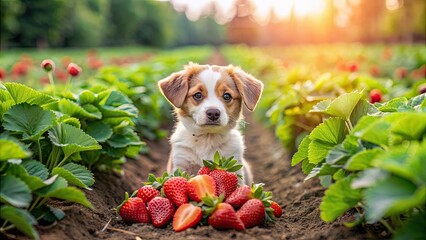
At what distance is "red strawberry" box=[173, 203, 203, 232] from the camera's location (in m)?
3.52

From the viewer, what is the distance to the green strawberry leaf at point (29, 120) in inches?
139

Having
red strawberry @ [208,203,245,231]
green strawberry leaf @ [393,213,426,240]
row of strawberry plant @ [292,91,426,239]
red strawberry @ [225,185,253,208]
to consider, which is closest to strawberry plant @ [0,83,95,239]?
red strawberry @ [208,203,245,231]

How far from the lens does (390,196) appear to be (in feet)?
7.55

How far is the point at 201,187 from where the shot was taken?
3666 millimetres

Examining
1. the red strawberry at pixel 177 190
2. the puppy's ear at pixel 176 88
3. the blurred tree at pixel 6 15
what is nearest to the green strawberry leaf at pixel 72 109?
the puppy's ear at pixel 176 88

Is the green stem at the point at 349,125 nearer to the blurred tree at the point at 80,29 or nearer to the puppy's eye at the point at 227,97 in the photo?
the puppy's eye at the point at 227,97

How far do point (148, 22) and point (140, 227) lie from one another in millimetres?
83981

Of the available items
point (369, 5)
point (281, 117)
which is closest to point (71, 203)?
point (281, 117)

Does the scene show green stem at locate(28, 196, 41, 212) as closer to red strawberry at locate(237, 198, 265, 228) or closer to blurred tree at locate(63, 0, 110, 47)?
red strawberry at locate(237, 198, 265, 228)

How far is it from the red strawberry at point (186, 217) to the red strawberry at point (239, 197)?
0.26 metres

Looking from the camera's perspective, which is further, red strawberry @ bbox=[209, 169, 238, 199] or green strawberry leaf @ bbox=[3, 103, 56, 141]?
red strawberry @ bbox=[209, 169, 238, 199]

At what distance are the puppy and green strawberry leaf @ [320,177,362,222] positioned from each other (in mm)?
1688

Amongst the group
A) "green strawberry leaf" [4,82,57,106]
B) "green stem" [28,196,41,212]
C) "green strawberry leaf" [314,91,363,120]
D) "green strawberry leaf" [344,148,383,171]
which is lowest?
"green stem" [28,196,41,212]

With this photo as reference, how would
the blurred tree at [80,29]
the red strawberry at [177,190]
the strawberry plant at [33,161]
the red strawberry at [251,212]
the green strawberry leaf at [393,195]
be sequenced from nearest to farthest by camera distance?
the green strawberry leaf at [393,195], the strawberry plant at [33,161], the red strawberry at [251,212], the red strawberry at [177,190], the blurred tree at [80,29]
